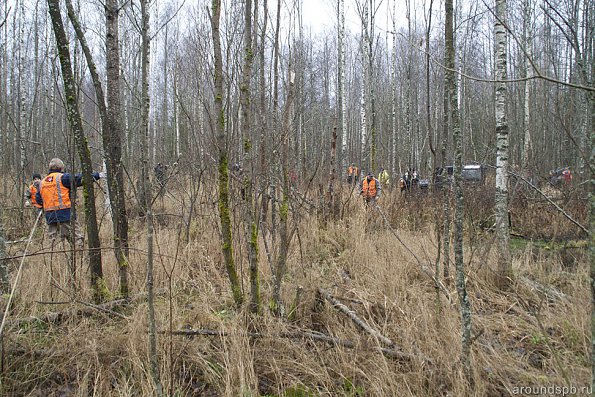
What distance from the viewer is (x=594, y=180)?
119 cm

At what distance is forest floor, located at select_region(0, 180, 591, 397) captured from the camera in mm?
1998

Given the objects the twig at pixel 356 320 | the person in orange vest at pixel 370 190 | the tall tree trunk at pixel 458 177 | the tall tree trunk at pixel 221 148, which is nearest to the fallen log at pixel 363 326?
the twig at pixel 356 320

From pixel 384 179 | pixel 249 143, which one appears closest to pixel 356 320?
pixel 249 143

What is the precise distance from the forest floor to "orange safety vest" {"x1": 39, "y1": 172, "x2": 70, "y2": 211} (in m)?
1.13

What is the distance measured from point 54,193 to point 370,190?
5.57 m

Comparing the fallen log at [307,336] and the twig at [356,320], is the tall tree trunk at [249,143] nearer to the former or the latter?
the fallen log at [307,336]

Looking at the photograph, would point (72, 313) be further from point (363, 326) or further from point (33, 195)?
point (33, 195)

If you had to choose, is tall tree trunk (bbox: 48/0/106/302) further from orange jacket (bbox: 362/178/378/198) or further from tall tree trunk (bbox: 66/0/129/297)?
A: orange jacket (bbox: 362/178/378/198)

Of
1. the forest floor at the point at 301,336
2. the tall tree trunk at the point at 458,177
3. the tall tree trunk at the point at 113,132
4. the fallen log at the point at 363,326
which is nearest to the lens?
the tall tree trunk at the point at 458,177

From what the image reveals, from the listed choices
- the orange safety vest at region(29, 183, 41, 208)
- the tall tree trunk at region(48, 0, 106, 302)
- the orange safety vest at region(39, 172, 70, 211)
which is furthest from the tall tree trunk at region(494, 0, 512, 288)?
the orange safety vest at region(29, 183, 41, 208)

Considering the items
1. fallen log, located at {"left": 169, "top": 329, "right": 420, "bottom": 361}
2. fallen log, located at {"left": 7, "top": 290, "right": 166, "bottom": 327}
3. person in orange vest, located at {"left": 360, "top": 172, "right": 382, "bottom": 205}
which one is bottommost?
fallen log, located at {"left": 169, "top": 329, "right": 420, "bottom": 361}

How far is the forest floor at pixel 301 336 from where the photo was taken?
2.00 metres

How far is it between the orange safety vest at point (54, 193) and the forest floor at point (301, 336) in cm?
113

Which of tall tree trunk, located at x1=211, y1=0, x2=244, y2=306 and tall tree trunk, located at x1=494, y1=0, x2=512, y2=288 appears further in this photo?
tall tree trunk, located at x1=494, y1=0, x2=512, y2=288
